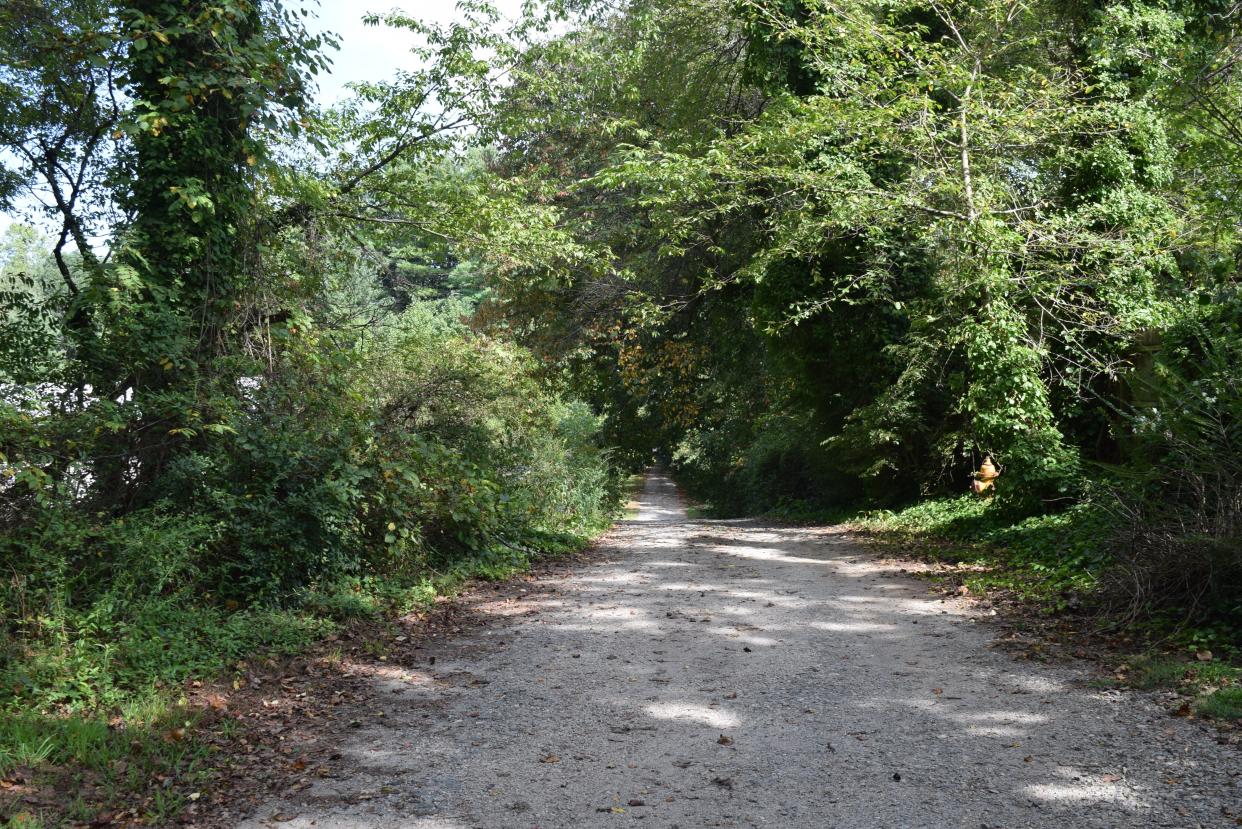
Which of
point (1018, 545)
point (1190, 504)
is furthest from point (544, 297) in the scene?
point (1190, 504)

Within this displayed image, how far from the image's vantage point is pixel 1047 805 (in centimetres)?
412

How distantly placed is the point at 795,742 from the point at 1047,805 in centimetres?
141

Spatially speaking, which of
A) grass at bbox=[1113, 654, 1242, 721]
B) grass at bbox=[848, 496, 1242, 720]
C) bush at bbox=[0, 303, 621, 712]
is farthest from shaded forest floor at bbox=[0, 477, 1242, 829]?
bush at bbox=[0, 303, 621, 712]

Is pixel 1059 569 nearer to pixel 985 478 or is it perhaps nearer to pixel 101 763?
pixel 985 478

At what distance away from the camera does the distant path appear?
4176 mm

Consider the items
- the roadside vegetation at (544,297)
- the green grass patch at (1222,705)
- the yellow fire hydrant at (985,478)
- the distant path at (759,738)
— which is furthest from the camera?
the yellow fire hydrant at (985,478)

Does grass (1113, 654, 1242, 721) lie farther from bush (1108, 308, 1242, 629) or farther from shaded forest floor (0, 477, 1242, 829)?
bush (1108, 308, 1242, 629)

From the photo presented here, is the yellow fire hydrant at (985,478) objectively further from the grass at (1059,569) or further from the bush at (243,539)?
the bush at (243,539)

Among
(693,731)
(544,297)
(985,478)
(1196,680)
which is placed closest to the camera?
(693,731)

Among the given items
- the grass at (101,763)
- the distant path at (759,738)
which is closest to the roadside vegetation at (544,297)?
the grass at (101,763)

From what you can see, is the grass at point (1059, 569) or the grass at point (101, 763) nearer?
the grass at point (101, 763)

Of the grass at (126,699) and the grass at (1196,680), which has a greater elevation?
the grass at (126,699)

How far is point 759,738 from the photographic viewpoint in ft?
17.1

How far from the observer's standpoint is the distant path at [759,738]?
418 cm
